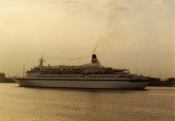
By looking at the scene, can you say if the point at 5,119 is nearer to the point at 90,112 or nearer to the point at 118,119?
the point at 90,112

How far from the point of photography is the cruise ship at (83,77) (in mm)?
54531

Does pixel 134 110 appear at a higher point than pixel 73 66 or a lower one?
lower

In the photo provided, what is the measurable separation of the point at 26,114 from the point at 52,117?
3.05m

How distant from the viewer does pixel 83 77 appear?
58.2 metres

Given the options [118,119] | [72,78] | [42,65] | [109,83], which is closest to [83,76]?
[72,78]

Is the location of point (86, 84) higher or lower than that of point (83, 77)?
lower

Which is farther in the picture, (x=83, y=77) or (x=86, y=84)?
(x=83, y=77)

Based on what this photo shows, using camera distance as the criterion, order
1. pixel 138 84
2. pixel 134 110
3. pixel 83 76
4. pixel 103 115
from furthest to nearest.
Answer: pixel 83 76, pixel 138 84, pixel 134 110, pixel 103 115

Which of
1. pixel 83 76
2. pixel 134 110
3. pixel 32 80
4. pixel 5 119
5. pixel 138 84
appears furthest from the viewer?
pixel 32 80

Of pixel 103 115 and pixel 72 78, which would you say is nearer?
pixel 103 115

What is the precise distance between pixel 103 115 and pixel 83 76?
34188 mm

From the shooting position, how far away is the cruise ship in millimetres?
54531

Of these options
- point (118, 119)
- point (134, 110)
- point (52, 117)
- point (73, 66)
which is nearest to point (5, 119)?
point (52, 117)

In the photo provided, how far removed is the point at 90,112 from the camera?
25828 mm
